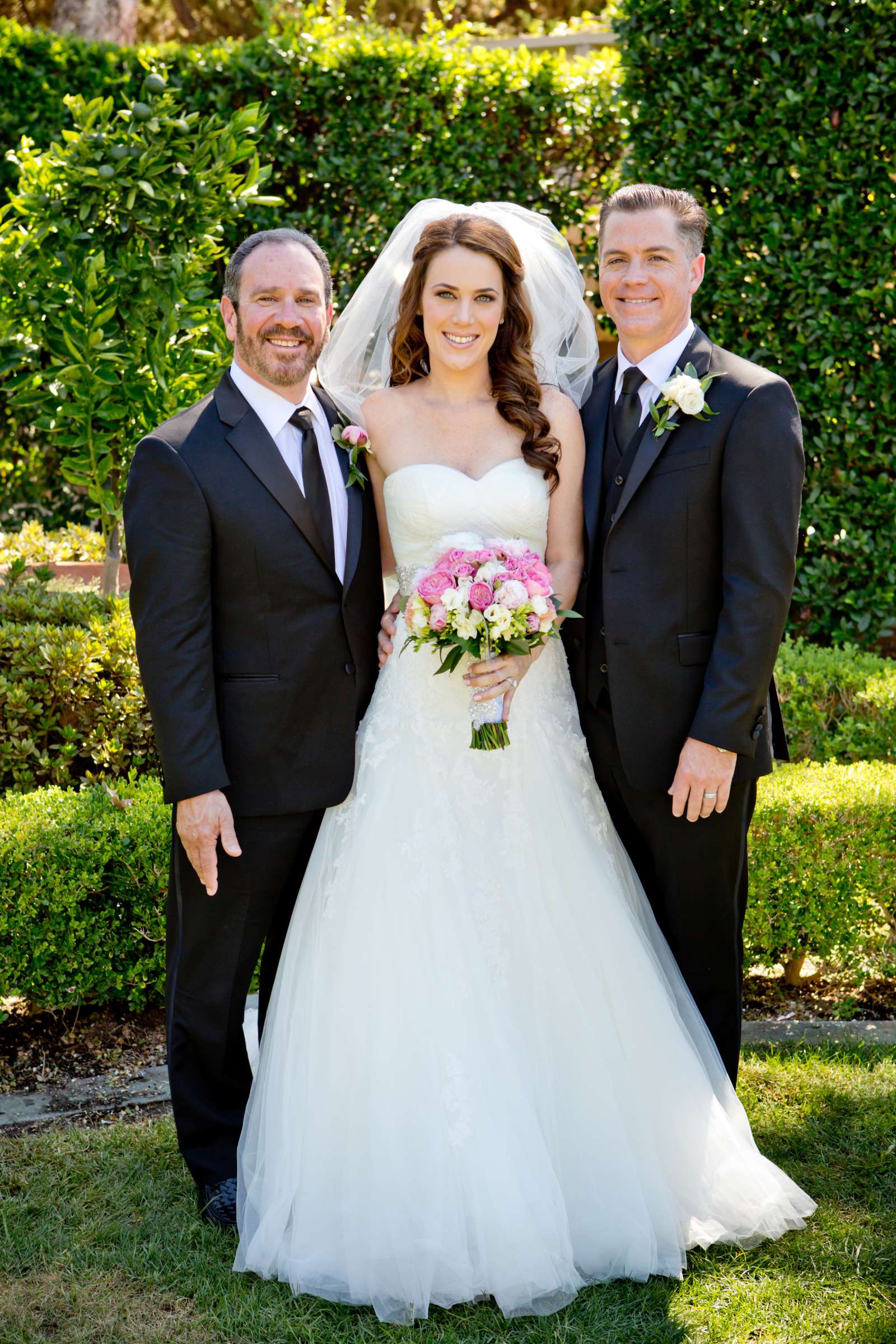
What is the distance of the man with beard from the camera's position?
10.1ft

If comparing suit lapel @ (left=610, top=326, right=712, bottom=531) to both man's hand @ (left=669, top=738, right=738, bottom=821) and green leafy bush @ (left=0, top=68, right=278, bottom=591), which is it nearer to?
man's hand @ (left=669, top=738, right=738, bottom=821)

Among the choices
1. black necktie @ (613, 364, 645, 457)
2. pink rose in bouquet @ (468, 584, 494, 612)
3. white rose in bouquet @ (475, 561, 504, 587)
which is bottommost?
pink rose in bouquet @ (468, 584, 494, 612)

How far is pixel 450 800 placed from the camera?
3.29m

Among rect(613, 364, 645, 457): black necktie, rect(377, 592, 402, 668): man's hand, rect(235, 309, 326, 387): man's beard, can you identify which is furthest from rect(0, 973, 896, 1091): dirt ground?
rect(235, 309, 326, 387): man's beard

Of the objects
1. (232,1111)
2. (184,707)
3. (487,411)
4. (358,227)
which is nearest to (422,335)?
(487,411)

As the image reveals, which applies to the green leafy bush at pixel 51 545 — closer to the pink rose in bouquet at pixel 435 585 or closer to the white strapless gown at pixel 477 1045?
the white strapless gown at pixel 477 1045

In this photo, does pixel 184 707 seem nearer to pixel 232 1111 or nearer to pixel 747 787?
pixel 232 1111

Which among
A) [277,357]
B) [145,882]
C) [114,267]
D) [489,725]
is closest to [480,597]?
[489,725]

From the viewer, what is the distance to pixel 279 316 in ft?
10.6

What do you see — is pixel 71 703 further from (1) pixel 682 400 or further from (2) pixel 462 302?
(1) pixel 682 400

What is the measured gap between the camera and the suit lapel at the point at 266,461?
3148 millimetres

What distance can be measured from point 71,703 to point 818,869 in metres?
2.98

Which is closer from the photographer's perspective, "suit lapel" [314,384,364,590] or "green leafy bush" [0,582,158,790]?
"suit lapel" [314,384,364,590]

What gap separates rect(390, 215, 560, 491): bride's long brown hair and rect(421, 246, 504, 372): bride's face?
0.04 m
